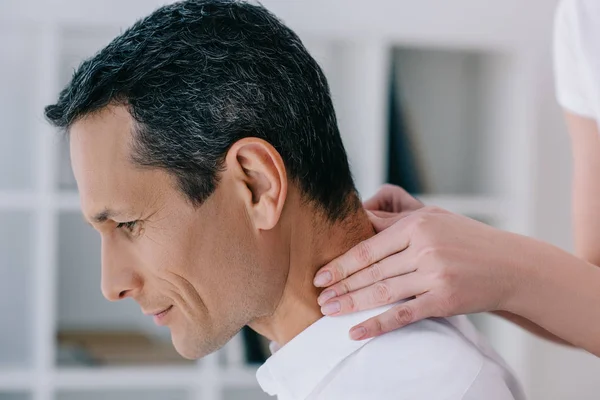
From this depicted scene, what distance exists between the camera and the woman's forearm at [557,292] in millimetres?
1072

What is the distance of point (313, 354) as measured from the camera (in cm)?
113

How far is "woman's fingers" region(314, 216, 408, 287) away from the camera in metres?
1.06

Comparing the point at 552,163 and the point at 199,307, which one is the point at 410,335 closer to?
the point at 199,307

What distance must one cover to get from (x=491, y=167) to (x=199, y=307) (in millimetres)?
1782

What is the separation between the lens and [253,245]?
1.11 meters

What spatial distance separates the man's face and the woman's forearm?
1.07 ft

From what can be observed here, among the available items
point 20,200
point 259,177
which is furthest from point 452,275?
point 20,200

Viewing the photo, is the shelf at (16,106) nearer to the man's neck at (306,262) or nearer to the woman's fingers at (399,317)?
the man's neck at (306,262)

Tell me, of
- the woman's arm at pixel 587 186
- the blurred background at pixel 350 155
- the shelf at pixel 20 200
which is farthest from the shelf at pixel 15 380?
the woman's arm at pixel 587 186

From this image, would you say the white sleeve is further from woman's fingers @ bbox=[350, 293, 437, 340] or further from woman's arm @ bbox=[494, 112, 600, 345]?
woman's fingers @ bbox=[350, 293, 437, 340]

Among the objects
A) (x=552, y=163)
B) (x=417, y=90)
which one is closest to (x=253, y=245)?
(x=417, y=90)

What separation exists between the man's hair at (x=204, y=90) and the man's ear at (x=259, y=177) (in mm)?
21

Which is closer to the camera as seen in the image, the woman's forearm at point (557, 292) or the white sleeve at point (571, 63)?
the woman's forearm at point (557, 292)

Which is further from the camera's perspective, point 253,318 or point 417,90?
point 417,90
